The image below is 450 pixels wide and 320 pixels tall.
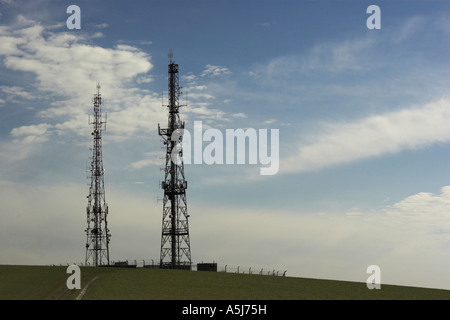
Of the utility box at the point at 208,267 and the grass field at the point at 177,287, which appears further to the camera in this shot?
the utility box at the point at 208,267

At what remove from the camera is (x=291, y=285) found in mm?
63062

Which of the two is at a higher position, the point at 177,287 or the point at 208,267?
the point at 208,267

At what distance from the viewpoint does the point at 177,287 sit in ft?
186

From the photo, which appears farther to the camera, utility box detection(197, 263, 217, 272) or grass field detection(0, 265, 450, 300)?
utility box detection(197, 263, 217, 272)

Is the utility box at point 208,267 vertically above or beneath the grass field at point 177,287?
above

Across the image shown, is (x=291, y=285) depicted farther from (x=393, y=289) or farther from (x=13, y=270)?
(x=13, y=270)

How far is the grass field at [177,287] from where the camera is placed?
2021 inches

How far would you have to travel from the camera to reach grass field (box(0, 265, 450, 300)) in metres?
51.3

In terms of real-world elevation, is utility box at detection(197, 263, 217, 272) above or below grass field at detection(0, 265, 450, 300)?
above

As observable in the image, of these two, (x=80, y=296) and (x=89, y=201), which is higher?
(x=89, y=201)

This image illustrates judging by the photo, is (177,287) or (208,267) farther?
(208,267)
